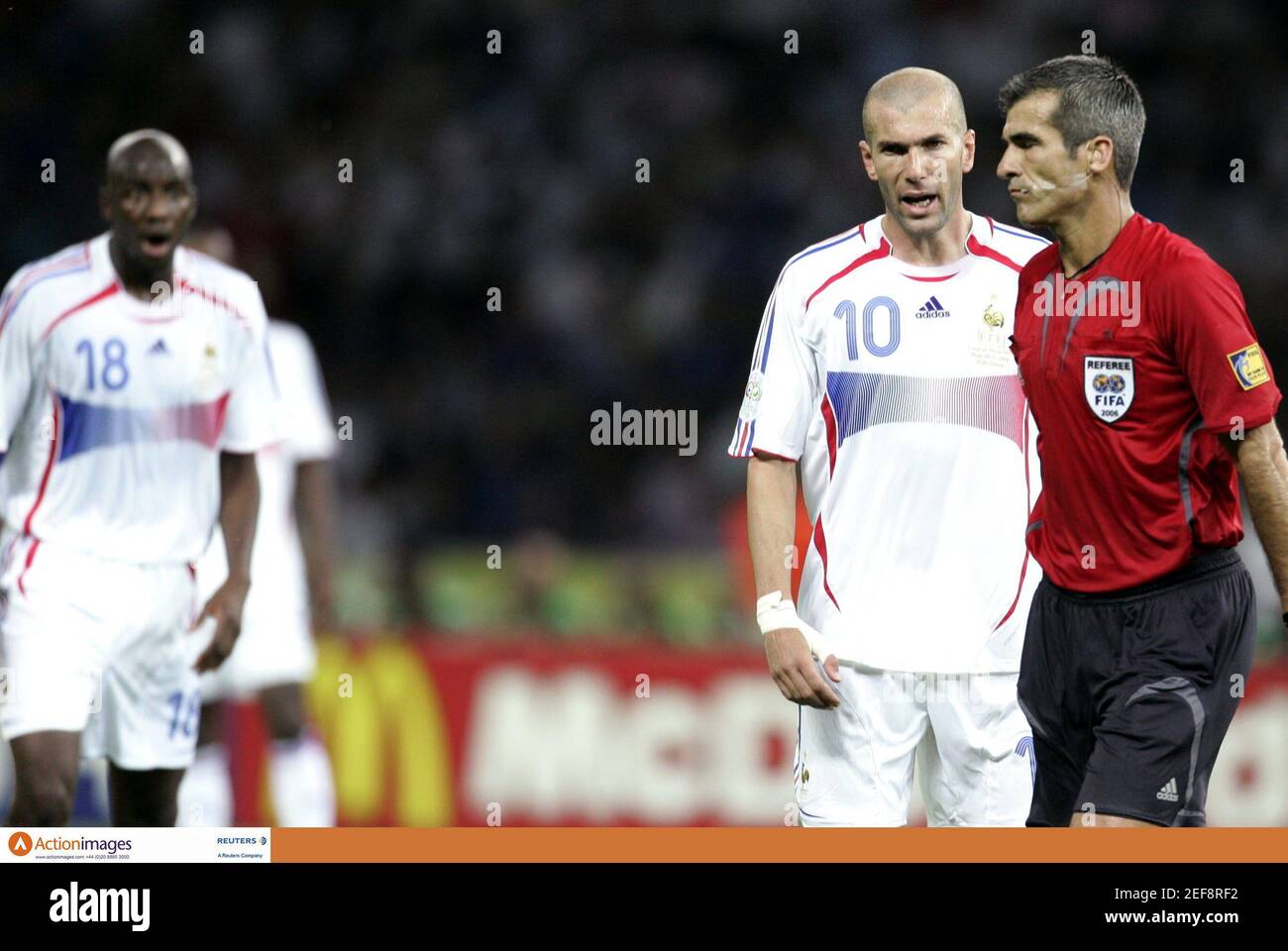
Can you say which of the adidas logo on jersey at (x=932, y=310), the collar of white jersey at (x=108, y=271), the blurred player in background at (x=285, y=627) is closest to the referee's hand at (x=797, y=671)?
the adidas logo on jersey at (x=932, y=310)

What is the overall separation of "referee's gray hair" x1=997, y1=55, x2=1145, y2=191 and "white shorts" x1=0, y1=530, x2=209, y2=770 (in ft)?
Result: 10.00

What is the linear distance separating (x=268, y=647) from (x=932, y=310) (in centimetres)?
358

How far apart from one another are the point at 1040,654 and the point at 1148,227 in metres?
1.02

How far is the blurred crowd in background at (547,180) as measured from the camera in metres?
10.1

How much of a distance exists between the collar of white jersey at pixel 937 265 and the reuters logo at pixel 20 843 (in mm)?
2697

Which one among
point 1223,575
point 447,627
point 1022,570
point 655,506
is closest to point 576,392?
point 655,506

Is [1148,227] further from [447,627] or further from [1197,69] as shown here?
[1197,69]

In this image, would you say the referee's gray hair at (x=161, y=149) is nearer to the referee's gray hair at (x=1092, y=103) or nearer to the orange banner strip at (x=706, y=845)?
the orange banner strip at (x=706, y=845)

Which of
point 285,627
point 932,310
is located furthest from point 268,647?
point 932,310

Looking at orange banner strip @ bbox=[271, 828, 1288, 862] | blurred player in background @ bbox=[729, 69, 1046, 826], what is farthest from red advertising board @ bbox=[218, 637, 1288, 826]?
orange banner strip @ bbox=[271, 828, 1288, 862]

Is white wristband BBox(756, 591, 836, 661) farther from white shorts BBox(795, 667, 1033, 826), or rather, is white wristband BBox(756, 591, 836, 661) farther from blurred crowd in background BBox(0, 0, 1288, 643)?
blurred crowd in background BBox(0, 0, 1288, 643)

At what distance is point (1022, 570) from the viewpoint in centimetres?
504

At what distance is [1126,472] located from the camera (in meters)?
4.38

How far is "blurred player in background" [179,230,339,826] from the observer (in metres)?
7.50
